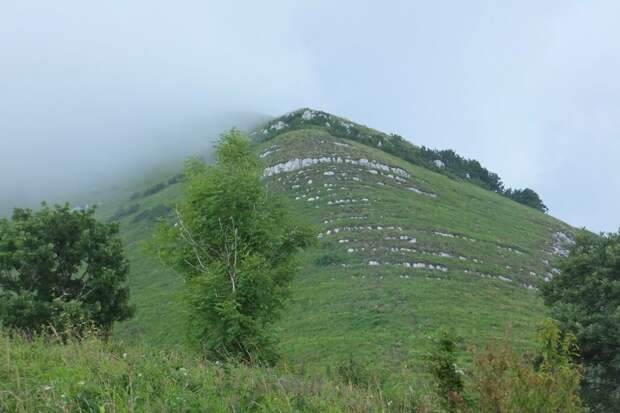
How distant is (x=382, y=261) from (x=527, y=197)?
96.1 metres

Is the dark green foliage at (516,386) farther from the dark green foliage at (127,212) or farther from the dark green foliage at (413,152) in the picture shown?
the dark green foliage at (127,212)

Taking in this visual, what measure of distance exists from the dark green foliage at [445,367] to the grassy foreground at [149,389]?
37cm

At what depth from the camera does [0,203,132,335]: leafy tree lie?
29203 millimetres

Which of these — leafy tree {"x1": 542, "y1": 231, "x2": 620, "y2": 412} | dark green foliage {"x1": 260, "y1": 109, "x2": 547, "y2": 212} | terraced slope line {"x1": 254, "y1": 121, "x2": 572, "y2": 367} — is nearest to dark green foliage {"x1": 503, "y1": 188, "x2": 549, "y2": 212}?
dark green foliage {"x1": 260, "y1": 109, "x2": 547, "y2": 212}

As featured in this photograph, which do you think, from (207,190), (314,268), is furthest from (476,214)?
(207,190)

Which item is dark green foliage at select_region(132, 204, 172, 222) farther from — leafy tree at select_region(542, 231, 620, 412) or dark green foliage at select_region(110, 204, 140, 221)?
leafy tree at select_region(542, 231, 620, 412)

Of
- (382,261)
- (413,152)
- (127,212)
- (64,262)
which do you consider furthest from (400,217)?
(127,212)

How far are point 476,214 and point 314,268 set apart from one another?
36408 millimetres

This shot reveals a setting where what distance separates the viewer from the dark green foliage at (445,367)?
29.6ft

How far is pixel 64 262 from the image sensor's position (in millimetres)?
30453

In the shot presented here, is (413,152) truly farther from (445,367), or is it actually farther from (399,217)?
(445,367)

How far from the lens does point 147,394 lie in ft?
24.3

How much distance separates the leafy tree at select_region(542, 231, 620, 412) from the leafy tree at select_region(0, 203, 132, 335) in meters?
21.0

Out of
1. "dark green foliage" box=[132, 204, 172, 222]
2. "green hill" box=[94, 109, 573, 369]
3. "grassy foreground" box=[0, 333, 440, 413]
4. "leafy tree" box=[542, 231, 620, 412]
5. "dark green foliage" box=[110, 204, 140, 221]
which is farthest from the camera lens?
"dark green foliage" box=[110, 204, 140, 221]
